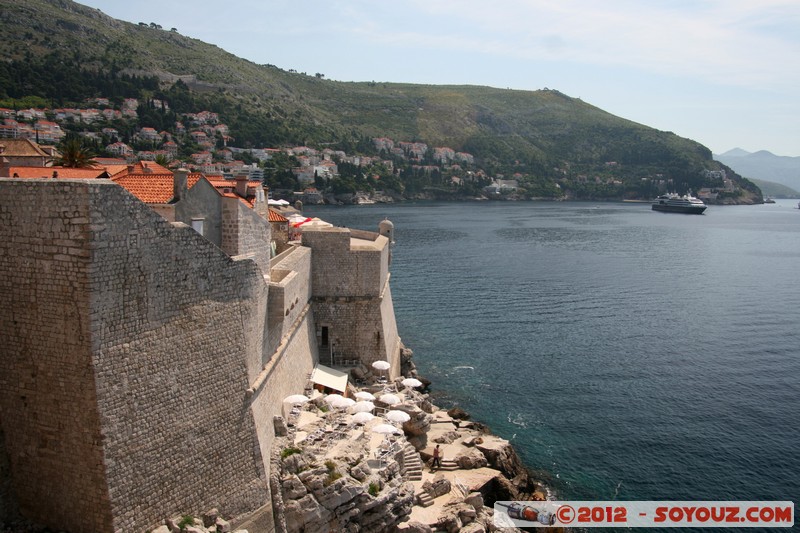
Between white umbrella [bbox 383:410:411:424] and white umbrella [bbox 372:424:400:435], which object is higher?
white umbrella [bbox 372:424:400:435]

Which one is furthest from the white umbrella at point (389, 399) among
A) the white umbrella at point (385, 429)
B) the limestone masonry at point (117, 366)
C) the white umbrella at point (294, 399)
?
the limestone masonry at point (117, 366)

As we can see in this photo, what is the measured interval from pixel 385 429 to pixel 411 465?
171 cm

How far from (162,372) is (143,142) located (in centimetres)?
10477

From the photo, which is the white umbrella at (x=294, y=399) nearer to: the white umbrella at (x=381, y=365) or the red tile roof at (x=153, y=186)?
the white umbrella at (x=381, y=365)

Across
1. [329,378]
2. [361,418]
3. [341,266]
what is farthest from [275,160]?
[361,418]

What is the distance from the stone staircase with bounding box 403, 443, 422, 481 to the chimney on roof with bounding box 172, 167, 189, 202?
9863 mm

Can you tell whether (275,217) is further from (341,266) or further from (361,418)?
(361,418)

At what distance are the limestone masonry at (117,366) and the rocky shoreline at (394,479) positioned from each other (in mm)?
1086

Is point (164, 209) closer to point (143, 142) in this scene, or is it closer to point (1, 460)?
point (1, 460)

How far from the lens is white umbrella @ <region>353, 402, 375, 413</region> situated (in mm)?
20062

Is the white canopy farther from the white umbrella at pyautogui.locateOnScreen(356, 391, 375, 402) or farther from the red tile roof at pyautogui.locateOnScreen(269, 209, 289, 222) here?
the red tile roof at pyautogui.locateOnScreen(269, 209, 289, 222)

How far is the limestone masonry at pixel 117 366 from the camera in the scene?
10875 millimetres

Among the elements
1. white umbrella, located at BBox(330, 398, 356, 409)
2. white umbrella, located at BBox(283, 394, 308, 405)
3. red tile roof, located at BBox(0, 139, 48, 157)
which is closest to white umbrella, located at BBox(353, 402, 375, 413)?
white umbrella, located at BBox(330, 398, 356, 409)

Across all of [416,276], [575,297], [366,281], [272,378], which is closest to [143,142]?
[416,276]
